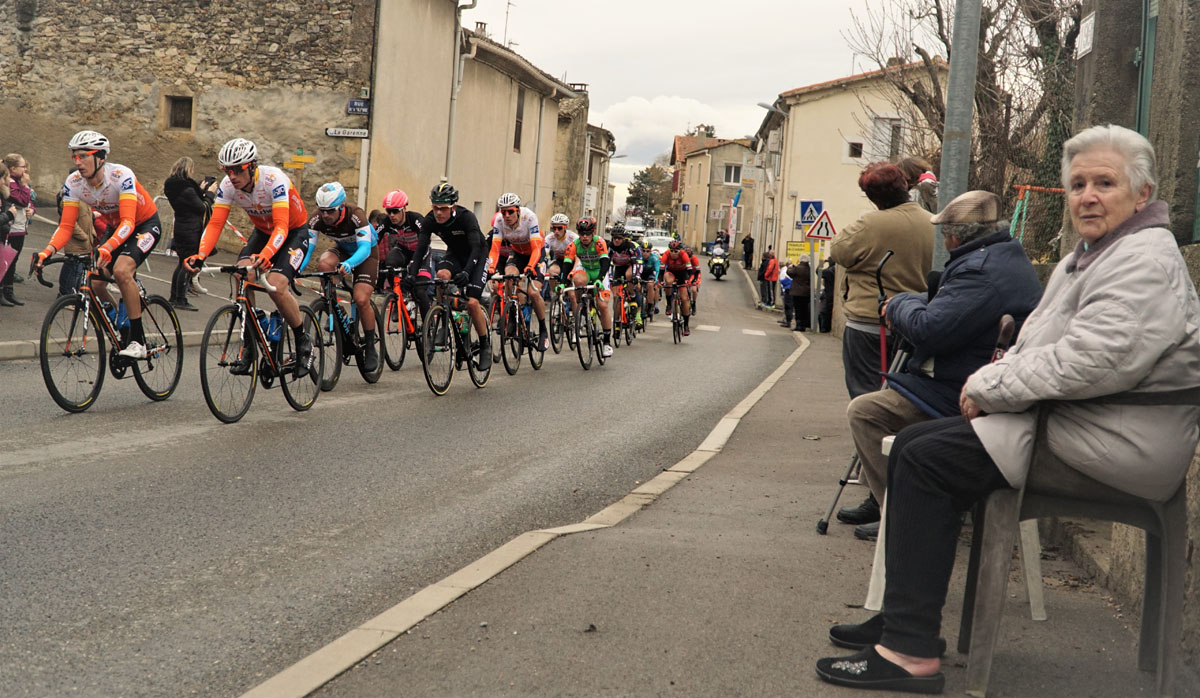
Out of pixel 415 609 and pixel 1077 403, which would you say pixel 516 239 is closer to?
pixel 415 609

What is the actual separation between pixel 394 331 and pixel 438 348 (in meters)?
1.53

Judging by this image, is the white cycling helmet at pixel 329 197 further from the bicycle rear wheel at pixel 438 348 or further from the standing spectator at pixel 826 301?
the standing spectator at pixel 826 301

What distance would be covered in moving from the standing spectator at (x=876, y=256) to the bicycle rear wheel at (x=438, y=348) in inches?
236

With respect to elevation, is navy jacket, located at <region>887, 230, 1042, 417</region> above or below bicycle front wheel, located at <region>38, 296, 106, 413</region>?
above

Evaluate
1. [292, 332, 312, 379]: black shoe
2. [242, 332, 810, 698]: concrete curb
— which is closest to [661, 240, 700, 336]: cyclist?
[292, 332, 312, 379]: black shoe

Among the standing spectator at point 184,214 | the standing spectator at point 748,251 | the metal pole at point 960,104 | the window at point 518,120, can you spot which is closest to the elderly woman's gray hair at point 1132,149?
the metal pole at point 960,104

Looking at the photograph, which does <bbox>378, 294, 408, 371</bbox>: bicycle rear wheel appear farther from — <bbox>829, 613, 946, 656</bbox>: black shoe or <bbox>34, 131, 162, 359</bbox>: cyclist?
<bbox>829, 613, 946, 656</bbox>: black shoe

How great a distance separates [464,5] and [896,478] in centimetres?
2847

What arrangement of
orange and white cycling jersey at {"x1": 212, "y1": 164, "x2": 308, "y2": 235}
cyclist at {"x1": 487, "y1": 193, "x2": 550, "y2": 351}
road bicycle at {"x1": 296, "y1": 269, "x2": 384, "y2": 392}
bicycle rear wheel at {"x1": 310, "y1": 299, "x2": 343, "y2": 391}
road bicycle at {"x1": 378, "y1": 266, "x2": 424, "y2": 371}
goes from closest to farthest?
orange and white cycling jersey at {"x1": 212, "y1": 164, "x2": 308, "y2": 235} → bicycle rear wheel at {"x1": 310, "y1": 299, "x2": 343, "y2": 391} → road bicycle at {"x1": 296, "y1": 269, "x2": 384, "y2": 392} → road bicycle at {"x1": 378, "y1": 266, "x2": 424, "y2": 371} → cyclist at {"x1": 487, "y1": 193, "x2": 550, "y2": 351}

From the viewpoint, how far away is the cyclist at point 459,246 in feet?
40.4

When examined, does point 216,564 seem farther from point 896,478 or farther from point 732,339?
point 732,339

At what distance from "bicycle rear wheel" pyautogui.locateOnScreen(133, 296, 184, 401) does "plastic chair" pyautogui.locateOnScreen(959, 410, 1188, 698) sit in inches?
310

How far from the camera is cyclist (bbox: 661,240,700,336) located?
82.2 feet

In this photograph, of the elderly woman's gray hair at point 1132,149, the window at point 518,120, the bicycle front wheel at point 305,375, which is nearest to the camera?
the elderly woman's gray hair at point 1132,149
